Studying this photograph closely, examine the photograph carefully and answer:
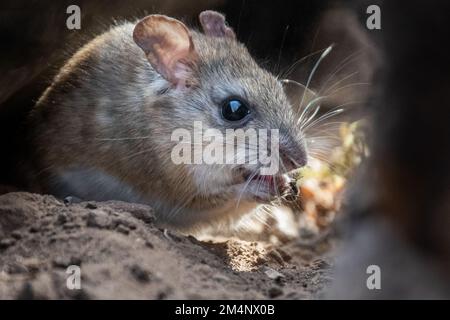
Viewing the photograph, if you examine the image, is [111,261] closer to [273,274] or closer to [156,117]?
[273,274]

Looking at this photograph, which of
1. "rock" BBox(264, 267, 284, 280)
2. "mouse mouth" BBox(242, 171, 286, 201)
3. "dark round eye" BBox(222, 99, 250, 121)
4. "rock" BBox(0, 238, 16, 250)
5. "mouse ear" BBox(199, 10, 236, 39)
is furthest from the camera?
"mouse ear" BBox(199, 10, 236, 39)

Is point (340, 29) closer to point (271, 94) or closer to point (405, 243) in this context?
point (271, 94)

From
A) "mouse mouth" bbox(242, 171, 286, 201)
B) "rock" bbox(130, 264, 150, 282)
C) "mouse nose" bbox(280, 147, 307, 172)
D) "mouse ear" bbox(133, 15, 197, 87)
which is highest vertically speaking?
"mouse ear" bbox(133, 15, 197, 87)

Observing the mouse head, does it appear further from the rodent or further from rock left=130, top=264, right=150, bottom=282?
rock left=130, top=264, right=150, bottom=282

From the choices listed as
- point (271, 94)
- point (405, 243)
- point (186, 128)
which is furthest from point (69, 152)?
point (405, 243)

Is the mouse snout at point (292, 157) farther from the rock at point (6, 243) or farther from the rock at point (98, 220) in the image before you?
the rock at point (6, 243)

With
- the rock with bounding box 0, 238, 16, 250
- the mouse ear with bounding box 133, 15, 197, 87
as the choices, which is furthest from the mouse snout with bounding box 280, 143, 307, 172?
the rock with bounding box 0, 238, 16, 250


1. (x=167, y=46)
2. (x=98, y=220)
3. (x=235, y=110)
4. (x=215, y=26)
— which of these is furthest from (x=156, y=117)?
→ (x=98, y=220)

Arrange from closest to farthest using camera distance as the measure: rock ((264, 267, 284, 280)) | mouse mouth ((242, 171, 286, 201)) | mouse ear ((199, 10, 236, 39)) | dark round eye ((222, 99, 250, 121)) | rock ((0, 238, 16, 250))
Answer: rock ((0, 238, 16, 250))
rock ((264, 267, 284, 280))
dark round eye ((222, 99, 250, 121))
mouse mouth ((242, 171, 286, 201))
mouse ear ((199, 10, 236, 39))
